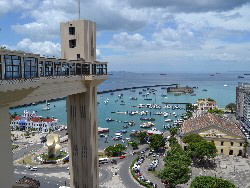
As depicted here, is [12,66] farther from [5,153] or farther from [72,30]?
[72,30]

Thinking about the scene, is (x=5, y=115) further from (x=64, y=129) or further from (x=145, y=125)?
(x=145, y=125)

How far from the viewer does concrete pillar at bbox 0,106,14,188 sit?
10464 millimetres

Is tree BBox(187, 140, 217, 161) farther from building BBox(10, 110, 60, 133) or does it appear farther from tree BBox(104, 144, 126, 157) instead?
building BBox(10, 110, 60, 133)

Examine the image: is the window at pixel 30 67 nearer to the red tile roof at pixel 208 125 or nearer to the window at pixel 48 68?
the window at pixel 48 68

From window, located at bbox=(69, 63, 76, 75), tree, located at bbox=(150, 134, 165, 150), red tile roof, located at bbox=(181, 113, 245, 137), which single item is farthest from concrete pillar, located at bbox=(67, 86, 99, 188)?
red tile roof, located at bbox=(181, 113, 245, 137)

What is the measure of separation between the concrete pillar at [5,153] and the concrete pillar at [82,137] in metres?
8.75

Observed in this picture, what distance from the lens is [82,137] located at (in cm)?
1959

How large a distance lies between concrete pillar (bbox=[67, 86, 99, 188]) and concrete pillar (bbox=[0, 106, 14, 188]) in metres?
8.75

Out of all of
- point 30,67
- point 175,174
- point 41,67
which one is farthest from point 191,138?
point 30,67

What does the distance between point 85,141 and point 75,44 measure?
21.8 feet

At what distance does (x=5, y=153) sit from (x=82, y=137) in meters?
9.11

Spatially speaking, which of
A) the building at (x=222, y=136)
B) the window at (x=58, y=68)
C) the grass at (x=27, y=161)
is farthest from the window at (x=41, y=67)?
the building at (x=222, y=136)

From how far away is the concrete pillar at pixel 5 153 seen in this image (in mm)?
10464

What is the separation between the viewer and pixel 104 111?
12925cm
